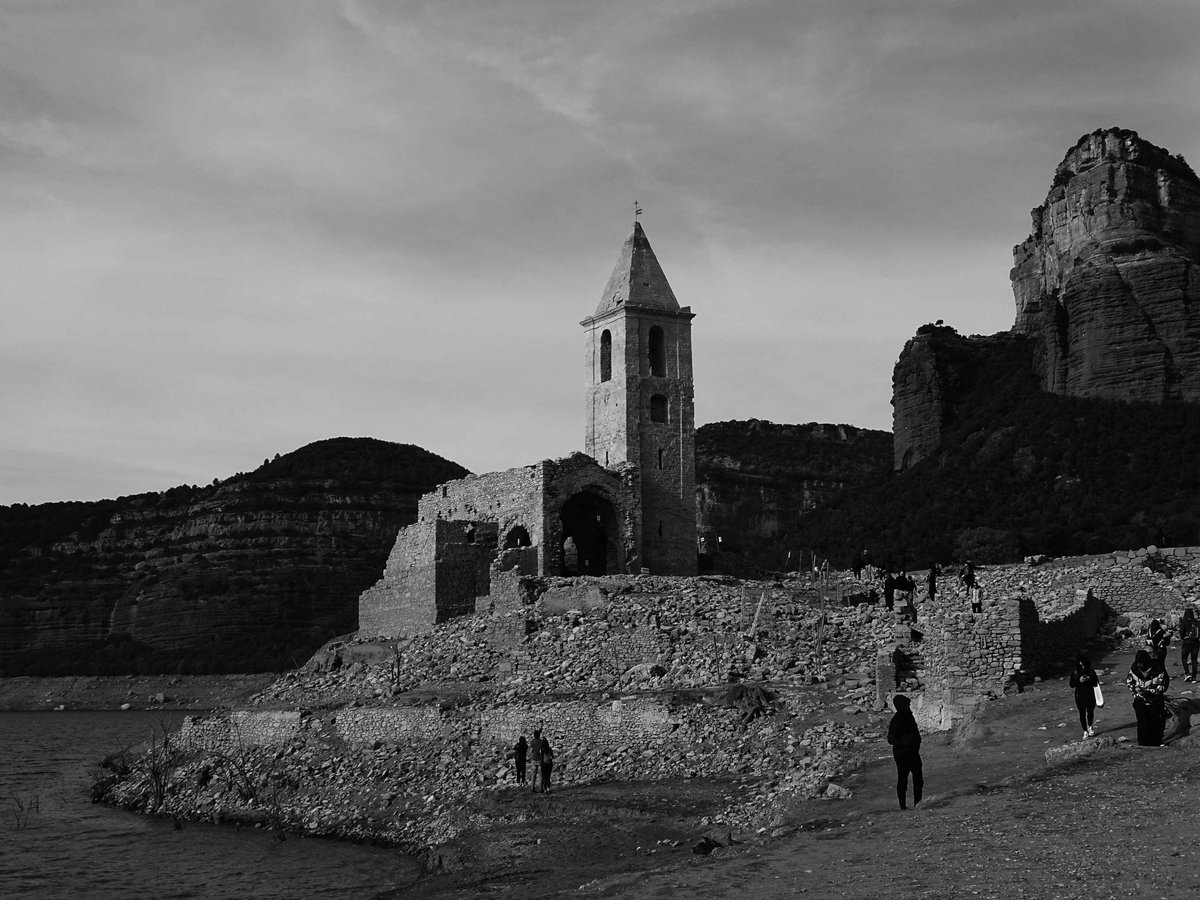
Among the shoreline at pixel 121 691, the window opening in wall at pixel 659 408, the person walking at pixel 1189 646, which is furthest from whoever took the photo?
the shoreline at pixel 121 691

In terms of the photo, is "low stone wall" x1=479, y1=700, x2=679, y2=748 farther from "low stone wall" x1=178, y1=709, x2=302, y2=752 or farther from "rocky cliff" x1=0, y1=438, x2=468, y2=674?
"rocky cliff" x1=0, y1=438, x2=468, y2=674

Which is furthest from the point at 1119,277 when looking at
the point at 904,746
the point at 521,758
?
the point at 904,746

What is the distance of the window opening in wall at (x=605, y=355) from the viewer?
1934 inches

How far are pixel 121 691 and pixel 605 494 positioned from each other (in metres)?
90.5

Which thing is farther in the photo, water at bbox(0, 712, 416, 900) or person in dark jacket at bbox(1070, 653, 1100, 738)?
water at bbox(0, 712, 416, 900)

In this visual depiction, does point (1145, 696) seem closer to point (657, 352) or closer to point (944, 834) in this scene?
point (944, 834)

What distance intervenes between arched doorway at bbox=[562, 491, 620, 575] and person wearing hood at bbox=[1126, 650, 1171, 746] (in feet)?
Answer: 93.6

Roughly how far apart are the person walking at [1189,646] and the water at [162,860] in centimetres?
1274

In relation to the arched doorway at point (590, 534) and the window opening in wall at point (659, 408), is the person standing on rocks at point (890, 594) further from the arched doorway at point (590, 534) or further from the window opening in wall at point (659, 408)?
the window opening in wall at point (659, 408)

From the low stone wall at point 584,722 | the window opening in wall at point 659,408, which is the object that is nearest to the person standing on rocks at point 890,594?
the low stone wall at point 584,722

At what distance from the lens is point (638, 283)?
49.0 meters

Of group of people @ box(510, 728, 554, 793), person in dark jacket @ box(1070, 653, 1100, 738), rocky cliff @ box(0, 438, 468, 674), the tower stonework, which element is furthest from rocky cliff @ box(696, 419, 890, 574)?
person in dark jacket @ box(1070, 653, 1100, 738)

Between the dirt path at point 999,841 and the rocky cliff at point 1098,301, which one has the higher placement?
the rocky cliff at point 1098,301

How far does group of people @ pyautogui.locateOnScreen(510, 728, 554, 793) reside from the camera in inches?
1067
